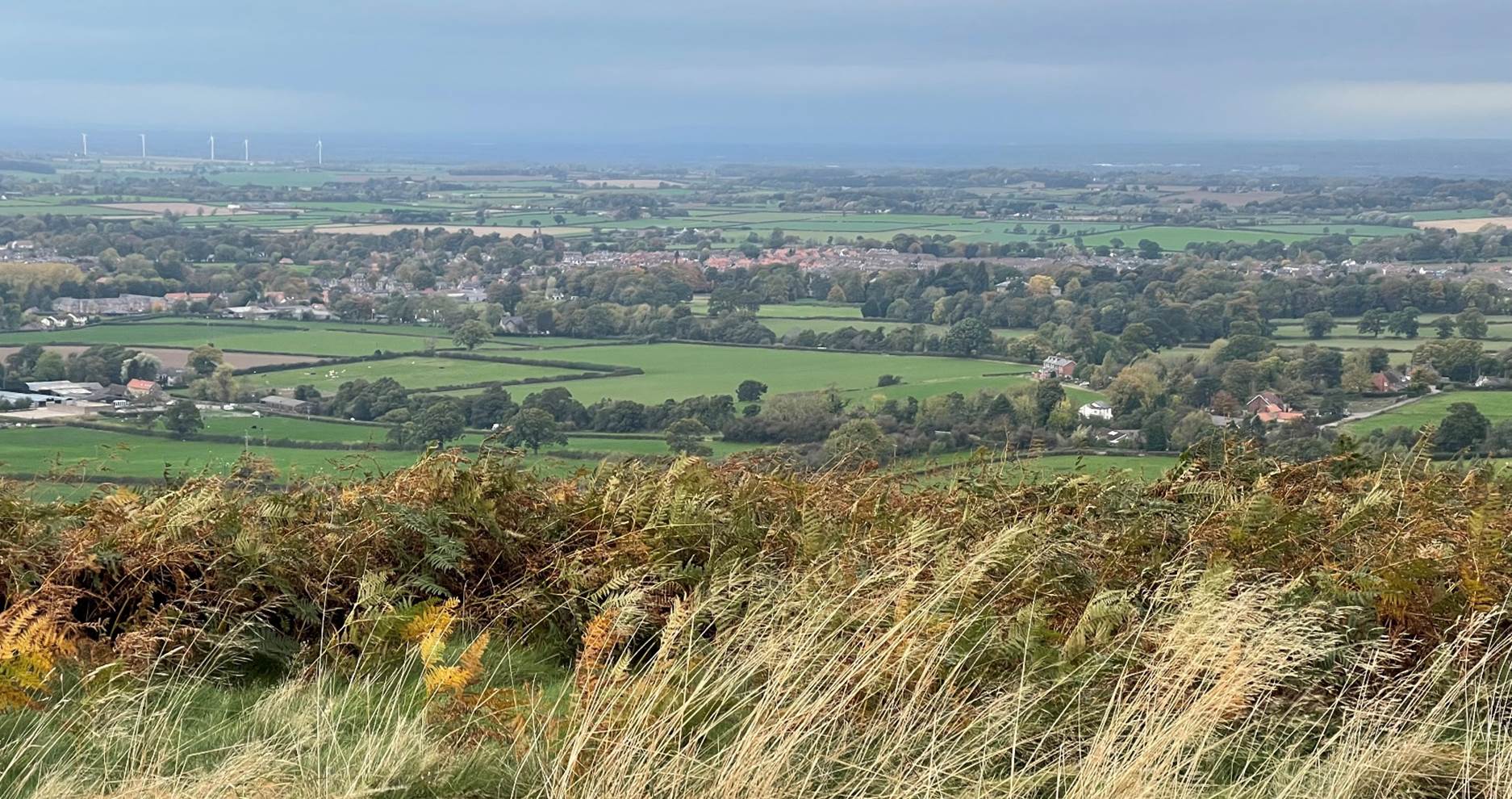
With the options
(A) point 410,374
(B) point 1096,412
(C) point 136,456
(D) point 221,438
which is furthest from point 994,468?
(A) point 410,374

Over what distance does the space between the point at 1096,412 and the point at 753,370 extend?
12328 millimetres

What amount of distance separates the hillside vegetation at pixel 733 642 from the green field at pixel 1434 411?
777 cm

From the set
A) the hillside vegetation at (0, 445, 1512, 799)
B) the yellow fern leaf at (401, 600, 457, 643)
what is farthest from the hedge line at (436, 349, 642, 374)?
the yellow fern leaf at (401, 600, 457, 643)

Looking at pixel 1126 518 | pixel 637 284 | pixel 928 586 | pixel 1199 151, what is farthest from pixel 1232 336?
pixel 1199 151

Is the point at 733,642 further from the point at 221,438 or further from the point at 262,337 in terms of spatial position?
the point at 262,337

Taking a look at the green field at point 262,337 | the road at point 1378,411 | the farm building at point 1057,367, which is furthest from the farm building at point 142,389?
the road at point 1378,411

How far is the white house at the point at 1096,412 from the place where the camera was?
14.5 metres

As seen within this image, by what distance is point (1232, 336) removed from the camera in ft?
89.2

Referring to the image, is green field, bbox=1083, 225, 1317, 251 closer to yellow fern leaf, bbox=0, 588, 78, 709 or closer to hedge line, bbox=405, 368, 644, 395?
hedge line, bbox=405, 368, 644, 395

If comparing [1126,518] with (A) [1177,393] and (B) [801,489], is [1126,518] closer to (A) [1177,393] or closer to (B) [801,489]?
(B) [801,489]

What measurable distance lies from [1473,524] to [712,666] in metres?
3.45

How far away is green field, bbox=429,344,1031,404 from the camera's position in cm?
2198

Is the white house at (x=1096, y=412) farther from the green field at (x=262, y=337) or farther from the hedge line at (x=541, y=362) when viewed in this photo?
the green field at (x=262, y=337)

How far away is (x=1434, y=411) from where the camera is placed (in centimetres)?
1603
